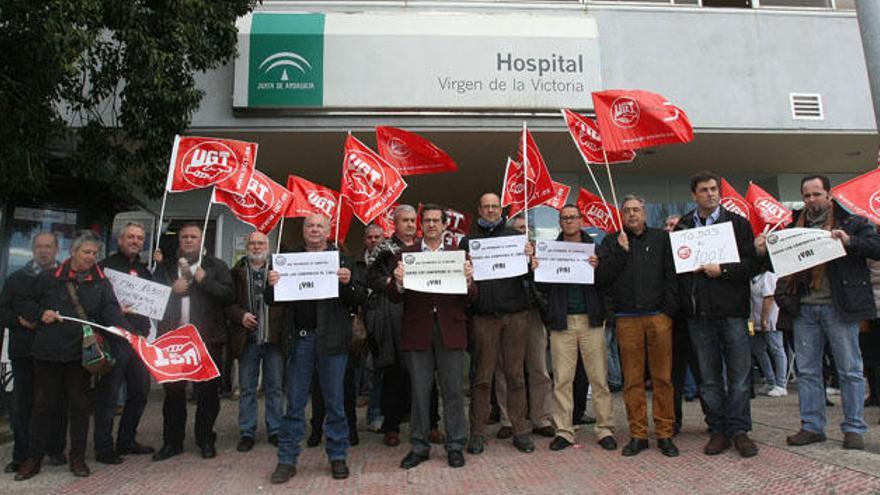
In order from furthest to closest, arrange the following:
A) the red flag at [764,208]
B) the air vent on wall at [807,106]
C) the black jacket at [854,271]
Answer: the air vent on wall at [807,106] < the red flag at [764,208] < the black jacket at [854,271]

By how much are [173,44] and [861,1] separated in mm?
7069

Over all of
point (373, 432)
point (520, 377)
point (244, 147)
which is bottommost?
point (373, 432)

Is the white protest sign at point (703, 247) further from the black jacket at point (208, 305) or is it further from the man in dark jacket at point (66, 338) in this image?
the man in dark jacket at point (66, 338)

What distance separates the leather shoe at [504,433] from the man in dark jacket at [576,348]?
0.60 m

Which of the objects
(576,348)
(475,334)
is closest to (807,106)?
(576,348)

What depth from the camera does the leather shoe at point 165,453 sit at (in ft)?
17.9

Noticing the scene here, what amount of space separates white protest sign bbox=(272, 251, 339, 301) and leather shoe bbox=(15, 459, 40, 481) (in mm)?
2501

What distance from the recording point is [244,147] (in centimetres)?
611

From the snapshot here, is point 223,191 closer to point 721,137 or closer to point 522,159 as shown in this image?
point 522,159

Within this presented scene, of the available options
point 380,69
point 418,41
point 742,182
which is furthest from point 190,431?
point 742,182

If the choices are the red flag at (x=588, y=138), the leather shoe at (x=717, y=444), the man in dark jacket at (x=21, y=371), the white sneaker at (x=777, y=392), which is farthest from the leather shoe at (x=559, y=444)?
the white sneaker at (x=777, y=392)

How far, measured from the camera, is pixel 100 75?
272 inches

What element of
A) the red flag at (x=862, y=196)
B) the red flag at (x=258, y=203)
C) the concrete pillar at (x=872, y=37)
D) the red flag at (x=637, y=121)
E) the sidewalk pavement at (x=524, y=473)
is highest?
the concrete pillar at (x=872, y=37)

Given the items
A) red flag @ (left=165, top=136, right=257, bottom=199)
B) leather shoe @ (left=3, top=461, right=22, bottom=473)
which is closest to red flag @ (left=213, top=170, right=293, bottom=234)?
red flag @ (left=165, top=136, right=257, bottom=199)
